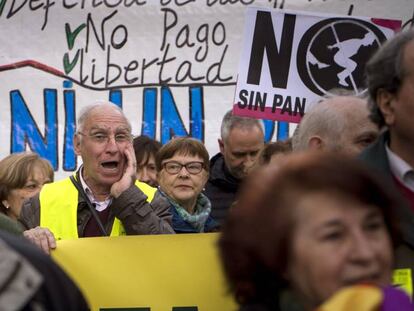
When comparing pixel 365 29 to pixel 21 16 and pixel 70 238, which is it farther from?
pixel 21 16

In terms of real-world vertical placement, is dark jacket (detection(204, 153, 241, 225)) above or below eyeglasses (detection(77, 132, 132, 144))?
below

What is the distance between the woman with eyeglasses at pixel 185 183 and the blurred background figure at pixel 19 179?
771 millimetres

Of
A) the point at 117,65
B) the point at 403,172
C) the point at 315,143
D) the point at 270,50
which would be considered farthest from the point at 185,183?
the point at 117,65

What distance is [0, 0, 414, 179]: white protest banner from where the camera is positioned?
26.4 ft

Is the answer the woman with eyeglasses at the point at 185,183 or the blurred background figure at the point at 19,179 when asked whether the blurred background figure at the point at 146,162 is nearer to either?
the blurred background figure at the point at 19,179

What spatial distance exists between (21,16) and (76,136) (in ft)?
10.4

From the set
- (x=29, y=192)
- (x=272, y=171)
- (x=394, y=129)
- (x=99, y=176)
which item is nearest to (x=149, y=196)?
(x=99, y=176)

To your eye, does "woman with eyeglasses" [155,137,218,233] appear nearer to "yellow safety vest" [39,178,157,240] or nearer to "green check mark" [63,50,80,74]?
"yellow safety vest" [39,178,157,240]

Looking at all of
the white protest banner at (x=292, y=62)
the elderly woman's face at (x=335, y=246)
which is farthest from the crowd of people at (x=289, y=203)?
the white protest banner at (x=292, y=62)

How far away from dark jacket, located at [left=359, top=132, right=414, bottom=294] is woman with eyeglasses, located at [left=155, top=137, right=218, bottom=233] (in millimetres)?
2189

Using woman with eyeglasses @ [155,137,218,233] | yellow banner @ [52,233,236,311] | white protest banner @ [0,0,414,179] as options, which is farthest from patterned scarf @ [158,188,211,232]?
white protest banner @ [0,0,414,179]

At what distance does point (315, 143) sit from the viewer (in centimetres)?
377

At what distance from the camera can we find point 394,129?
3.04 meters

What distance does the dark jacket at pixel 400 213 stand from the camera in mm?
2416
